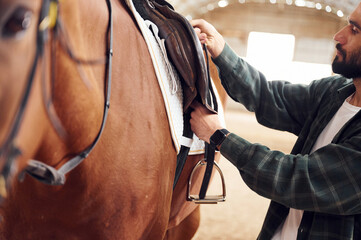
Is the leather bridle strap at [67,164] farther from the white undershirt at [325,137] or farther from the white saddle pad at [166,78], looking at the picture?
the white undershirt at [325,137]

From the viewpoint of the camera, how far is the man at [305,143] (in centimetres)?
128

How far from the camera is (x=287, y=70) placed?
56.3 feet

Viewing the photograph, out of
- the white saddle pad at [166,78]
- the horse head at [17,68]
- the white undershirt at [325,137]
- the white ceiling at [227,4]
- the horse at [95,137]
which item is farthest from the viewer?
the white ceiling at [227,4]

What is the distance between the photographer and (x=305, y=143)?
167 centimetres

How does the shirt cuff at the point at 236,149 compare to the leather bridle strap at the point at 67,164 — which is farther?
the shirt cuff at the point at 236,149

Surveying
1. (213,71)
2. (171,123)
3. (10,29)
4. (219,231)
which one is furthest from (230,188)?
(10,29)

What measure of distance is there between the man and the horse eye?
3.35 ft

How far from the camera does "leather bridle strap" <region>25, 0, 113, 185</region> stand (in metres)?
0.79

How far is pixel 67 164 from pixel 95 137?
0.34ft

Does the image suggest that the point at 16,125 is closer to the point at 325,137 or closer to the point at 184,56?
the point at 184,56

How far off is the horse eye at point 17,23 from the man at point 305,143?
1020mm

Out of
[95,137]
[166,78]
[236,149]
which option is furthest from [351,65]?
[95,137]

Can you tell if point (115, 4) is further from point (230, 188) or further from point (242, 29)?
point (242, 29)

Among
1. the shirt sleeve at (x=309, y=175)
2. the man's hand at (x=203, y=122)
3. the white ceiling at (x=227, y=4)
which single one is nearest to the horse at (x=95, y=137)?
the man's hand at (x=203, y=122)
